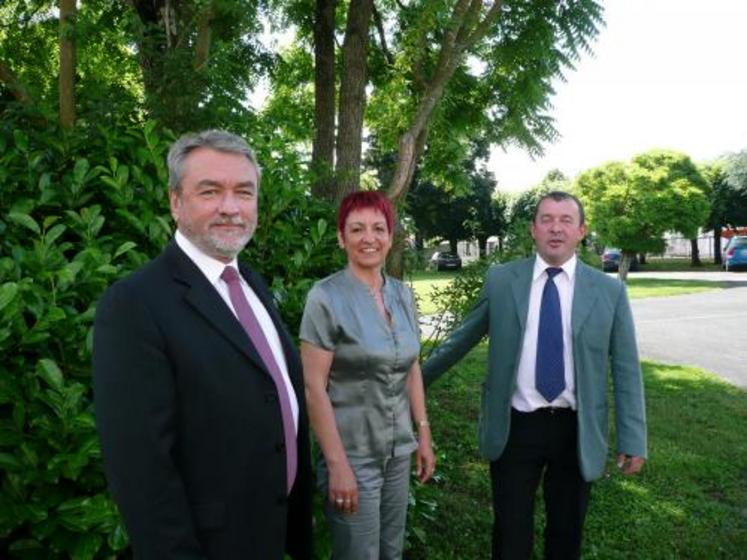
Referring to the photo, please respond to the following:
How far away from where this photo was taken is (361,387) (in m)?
2.76

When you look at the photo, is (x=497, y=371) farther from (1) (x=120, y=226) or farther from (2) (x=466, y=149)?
(2) (x=466, y=149)

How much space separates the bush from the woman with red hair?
539 mm

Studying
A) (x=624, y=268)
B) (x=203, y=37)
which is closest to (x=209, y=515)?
(x=203, y=37)

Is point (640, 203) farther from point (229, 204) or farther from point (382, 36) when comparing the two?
point (229, 204)

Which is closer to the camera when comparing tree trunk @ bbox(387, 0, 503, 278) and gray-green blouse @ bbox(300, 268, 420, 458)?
gray-green blouse @ bbox(300, 268, 420, 458)

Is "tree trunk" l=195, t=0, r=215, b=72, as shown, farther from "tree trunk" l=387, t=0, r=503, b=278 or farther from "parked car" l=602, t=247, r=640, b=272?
→ "parked car" l=602, t=247, r=640, b=272

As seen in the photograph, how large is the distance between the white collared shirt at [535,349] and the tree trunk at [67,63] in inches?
109

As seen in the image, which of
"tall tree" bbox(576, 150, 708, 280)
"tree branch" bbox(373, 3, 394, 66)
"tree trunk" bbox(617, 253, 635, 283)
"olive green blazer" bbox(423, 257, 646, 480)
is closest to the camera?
"olive green blazer" bbox(423, 257, 646, 480)

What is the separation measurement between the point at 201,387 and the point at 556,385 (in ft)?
6.73

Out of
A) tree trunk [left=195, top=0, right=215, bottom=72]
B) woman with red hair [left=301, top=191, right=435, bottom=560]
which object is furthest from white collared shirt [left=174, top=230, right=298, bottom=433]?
tree trunk [left=195, top=0, right=215, bottom=72]

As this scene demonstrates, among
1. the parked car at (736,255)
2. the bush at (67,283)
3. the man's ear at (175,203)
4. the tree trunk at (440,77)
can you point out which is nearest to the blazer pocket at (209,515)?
the bush at (67,283)

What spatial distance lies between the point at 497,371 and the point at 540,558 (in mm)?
1687

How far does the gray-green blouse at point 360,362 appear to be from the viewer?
8.87 feet

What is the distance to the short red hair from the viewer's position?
286 cm
